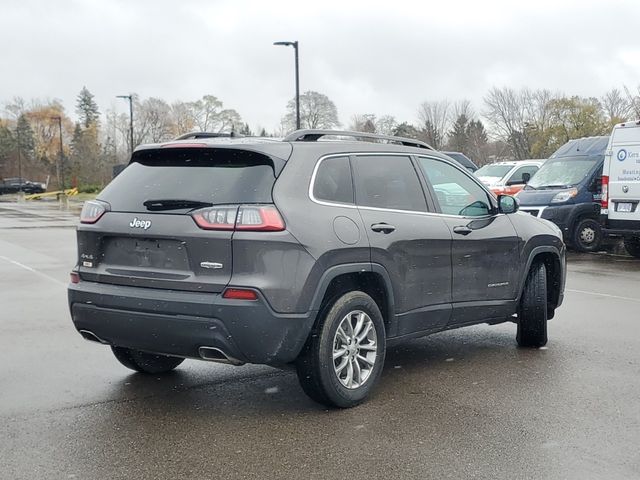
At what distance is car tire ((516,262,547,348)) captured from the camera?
6.81 m

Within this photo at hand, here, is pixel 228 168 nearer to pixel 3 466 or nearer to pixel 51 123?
pixel 3 466

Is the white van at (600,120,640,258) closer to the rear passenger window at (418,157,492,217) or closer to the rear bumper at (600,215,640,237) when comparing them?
the rear bumper at (600,215,640,237)

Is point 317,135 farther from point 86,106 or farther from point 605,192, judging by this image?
point 86,106

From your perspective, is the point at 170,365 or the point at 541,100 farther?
the point at 541,100

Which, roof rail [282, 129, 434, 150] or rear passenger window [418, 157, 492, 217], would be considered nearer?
roof rail [282, 129, 434, 150]

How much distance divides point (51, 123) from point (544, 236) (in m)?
109

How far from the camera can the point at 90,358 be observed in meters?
6.52

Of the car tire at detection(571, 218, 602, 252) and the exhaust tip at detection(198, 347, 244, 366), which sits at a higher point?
the exhaust tip at detection(198, 347, 244, 366)

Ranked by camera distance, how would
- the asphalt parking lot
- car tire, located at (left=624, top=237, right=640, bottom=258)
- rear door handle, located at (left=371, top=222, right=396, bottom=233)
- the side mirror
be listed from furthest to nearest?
1. car tire, located at (left=624, top=237, right=640, bottom=258)
2. the side mirror
3. rear door handle, located at (left=371, top=222, right=396, bottom=233)
4. the asphalt parking lot

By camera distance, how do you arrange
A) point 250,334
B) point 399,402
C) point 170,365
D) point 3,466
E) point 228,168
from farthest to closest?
point 170,365
point 399,402
point 228,168
point 250,334
point 3,466

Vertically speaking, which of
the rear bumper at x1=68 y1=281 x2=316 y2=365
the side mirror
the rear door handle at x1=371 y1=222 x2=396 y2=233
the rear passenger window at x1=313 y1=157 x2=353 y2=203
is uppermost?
the rear passenger window at x1=313 y1=157 x2=353 y2=203

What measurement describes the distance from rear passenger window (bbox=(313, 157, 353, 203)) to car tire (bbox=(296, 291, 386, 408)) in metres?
0.64

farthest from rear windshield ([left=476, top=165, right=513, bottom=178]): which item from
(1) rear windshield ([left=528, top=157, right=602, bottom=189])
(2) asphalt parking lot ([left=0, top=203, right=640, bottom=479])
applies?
(2) asphalt parking lot ([left=0, top=203, right=640, bottom=479])

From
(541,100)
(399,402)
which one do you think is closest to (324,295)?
(399,402)
